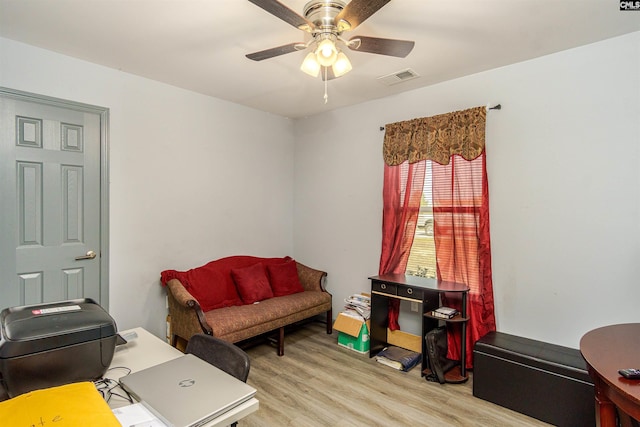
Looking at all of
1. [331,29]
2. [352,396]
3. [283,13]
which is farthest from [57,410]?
[352,396]

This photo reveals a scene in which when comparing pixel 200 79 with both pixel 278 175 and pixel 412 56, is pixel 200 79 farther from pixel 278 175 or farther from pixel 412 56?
pixel 412 56

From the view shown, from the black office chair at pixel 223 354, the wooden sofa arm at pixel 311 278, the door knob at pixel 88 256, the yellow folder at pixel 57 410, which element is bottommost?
the wooden sofa arm at pixel 311 278

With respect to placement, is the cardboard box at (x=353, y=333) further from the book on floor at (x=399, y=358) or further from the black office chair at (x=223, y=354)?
the black office chair at (x=223, y=354)

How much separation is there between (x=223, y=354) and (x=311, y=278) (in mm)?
2685

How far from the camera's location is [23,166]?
254 cm

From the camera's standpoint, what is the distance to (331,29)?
1837 mm

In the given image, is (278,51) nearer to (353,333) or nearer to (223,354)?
(223,354)

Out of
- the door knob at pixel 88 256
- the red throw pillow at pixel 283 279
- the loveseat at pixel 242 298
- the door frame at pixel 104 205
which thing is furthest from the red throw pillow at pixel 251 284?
the door knob at pixel 88 256

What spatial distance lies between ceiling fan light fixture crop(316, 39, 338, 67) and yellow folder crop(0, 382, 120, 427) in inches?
72.1

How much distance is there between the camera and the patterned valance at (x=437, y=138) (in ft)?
9.73

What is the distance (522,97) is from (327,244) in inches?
99.9

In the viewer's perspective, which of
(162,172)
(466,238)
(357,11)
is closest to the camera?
(357,11)

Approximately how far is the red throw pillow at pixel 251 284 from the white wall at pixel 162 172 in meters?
0.40

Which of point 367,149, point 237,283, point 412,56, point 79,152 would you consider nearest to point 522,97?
point 412,56
